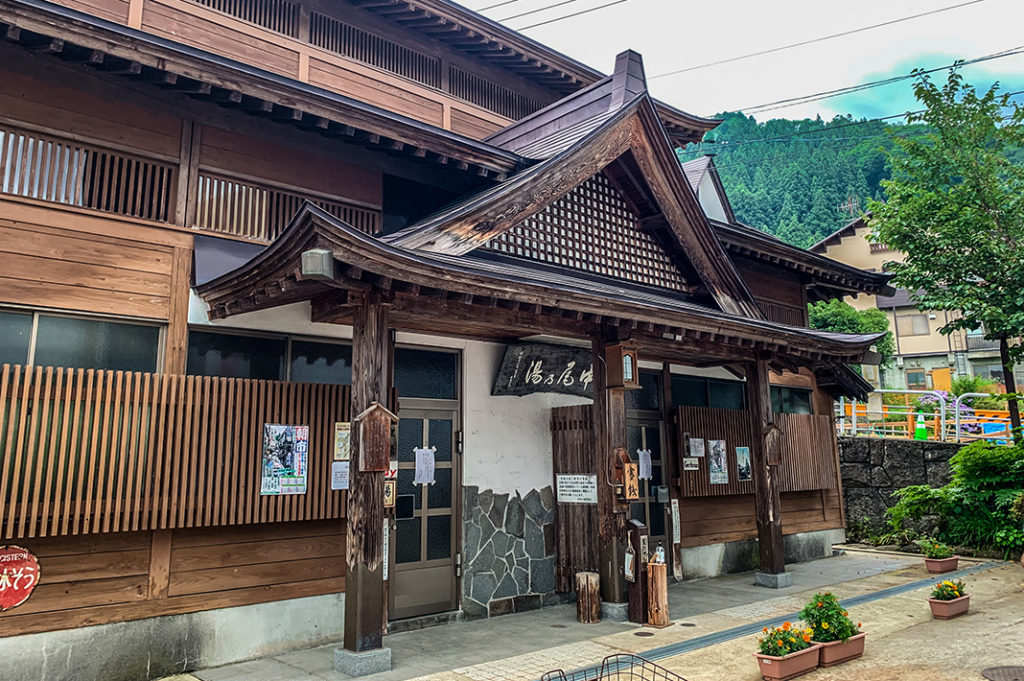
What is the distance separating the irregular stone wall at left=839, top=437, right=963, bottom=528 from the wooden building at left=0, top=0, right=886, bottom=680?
854 centimetres

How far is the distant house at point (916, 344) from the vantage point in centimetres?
4212

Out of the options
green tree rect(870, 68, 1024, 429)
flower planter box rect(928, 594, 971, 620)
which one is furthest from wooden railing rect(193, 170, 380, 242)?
green tree rect(870, 68, 1024, 429)

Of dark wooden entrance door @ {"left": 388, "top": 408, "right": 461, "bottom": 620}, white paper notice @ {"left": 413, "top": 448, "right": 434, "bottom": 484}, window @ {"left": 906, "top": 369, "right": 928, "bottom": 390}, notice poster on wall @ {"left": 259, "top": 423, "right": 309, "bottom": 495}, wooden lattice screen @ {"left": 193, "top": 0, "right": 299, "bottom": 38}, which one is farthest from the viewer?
window @ {"left": 906, "top": 369, "right": 928, "bottom": 390}

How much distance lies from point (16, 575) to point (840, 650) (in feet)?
24.8

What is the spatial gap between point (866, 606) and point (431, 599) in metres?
5.89

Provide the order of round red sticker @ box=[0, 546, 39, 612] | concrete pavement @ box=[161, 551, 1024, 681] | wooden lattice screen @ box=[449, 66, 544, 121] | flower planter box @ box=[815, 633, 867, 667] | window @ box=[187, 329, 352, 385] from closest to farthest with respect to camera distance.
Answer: round red sticker @ box=[0, 546, 39, 612], concrete pavement @ box=[161, 551, 1024, 681], flower planter box @ box=[815, 633, 867, 667], window @ box=[187, 329, 352, 385], wooden lattice screen @ box=[449, 66, 544, 121]

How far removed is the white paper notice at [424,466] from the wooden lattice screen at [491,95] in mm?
6208

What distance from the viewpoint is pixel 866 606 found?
944cm

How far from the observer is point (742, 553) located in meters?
12.7

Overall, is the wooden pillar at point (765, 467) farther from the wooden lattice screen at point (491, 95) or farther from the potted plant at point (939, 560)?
the wooden lattice screen at point (491, 95)

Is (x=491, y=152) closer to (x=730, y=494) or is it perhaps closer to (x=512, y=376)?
(x=512, y=376)

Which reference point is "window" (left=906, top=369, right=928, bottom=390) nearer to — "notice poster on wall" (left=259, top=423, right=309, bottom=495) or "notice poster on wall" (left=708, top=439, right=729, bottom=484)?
"notice poster on wall" (left=708, top=439, right=729, bottom=484)

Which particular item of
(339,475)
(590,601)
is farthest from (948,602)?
(339,475)

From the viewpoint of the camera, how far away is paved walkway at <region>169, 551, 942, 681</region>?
21.3ft
